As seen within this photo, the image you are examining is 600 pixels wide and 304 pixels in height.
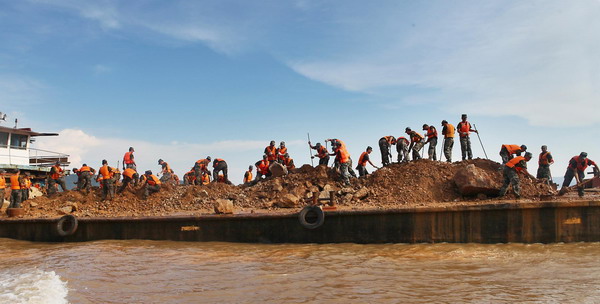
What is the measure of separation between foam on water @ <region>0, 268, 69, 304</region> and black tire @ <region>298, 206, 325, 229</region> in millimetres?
4990

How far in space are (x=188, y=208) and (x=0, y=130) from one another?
1502 centimetres

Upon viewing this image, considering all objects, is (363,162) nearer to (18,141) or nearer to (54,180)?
(54,180)

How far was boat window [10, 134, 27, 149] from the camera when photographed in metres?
23.0

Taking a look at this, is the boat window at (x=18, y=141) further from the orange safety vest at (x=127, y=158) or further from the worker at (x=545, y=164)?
the worker at (x=545, y=164)

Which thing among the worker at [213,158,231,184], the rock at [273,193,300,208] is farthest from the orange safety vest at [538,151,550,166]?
the worker at [213,158,231,184]

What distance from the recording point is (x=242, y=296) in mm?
5586

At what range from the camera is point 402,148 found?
14156 millimetres

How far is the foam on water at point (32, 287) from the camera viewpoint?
566 centimetres

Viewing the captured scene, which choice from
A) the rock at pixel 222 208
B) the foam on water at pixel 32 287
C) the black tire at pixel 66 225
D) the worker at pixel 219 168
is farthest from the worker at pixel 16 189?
the rock at pixel 222 208

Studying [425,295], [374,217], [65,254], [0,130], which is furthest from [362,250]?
[0,130]

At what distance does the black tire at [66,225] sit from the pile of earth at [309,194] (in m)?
0.91

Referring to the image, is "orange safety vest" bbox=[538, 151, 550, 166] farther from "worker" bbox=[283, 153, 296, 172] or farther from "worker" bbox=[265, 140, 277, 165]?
"worker" bbox=[265, 140, 277, 165]

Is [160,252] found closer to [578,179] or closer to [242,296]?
[242,296]

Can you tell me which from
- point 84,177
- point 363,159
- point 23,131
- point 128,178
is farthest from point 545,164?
point 23,131
